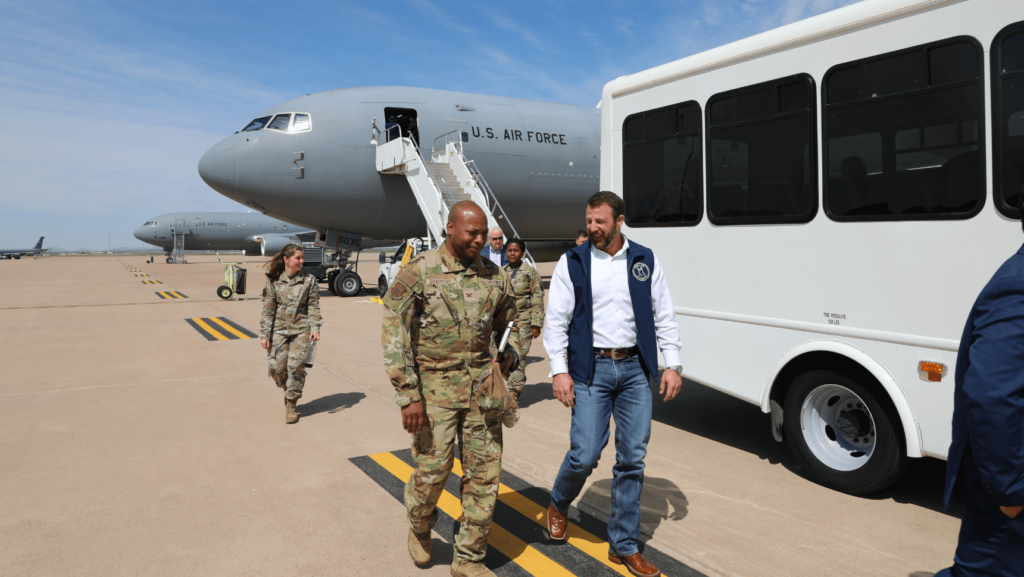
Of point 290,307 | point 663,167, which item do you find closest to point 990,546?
point 663,167

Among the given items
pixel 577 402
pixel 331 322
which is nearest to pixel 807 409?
pixel 577 402

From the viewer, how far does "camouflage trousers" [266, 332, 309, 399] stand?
615 centimetres

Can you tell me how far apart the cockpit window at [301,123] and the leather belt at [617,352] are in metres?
13.9

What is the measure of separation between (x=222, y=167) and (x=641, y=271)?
14.5 meters

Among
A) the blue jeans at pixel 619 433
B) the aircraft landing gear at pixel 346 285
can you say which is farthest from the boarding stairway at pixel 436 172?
the blue jeans at pixel 619 433

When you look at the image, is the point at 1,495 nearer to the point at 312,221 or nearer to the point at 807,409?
the point at 807,409

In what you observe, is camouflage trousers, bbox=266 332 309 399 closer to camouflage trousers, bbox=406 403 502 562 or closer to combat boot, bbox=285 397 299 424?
combat boot, bbox=285 397 299 424

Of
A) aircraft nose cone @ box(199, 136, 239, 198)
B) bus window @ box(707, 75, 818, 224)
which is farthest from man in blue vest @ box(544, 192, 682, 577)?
aircraft nose cone @ box(199, 136, 239, 198)

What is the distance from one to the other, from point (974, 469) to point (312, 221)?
53.3ft

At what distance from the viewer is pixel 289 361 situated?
20.4 feet

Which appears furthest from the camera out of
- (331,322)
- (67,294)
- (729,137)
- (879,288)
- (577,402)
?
(67,294)

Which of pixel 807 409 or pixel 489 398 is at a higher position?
pixel 489 398

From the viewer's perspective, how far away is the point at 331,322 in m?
13.2

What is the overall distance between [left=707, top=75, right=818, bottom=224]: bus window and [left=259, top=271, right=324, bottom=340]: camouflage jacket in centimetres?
392
